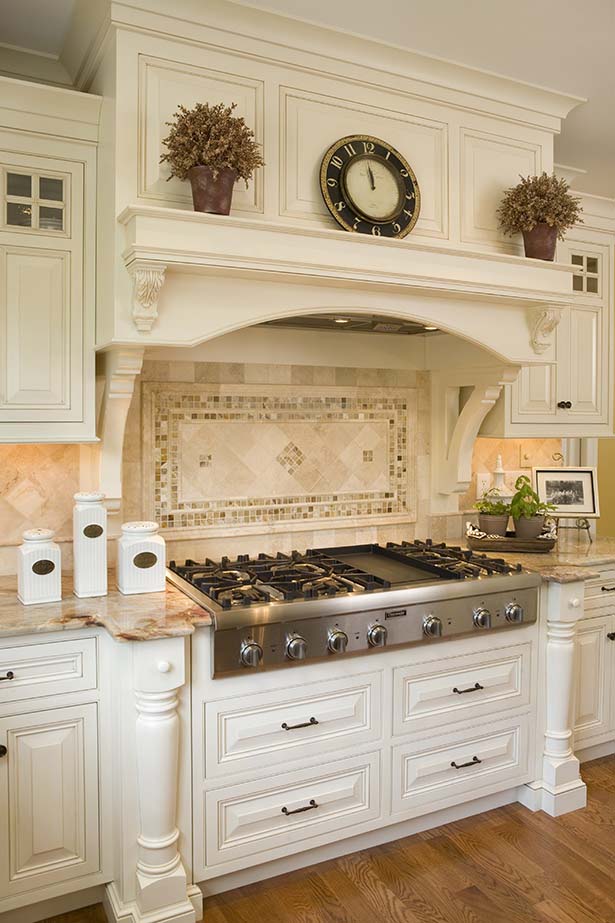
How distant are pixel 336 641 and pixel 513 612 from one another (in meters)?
0.76

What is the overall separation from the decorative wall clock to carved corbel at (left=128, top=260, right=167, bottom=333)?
68cm

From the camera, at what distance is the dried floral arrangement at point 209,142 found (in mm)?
2123

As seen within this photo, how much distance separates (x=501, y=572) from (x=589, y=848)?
100 cm

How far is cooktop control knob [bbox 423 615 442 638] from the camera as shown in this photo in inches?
99.3

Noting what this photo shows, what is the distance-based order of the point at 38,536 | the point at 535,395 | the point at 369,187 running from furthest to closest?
the point at 535,395, the point at 369,187, the point at 38,536

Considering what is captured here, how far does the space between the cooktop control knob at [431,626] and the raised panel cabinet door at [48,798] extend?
1091 mm

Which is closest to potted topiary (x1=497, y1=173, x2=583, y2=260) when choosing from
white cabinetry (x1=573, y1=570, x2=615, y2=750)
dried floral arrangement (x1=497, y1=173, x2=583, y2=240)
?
dried floral arrangement (x1=497, y1=173, x2=583, y2=240)

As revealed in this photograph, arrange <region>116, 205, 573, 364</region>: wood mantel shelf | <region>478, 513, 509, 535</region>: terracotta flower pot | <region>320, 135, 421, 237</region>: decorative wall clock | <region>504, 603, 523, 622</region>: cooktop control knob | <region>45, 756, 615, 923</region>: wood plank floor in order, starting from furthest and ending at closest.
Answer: <region>478, 513, 509, 535</region>: terracotta flower pot, <region>504, 603, 523, 622</region>: cooktop control knob, <region>320, 135, 421, 237</region>: decorative wall clock, <region>45, 756, 615, 923</region>: wood plank floor, <region>116, 205, 573, 364</region>: wood mantel shelf

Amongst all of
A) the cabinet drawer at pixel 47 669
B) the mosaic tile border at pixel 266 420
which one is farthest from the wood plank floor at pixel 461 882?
the mosaic tile border at pixel 266 420

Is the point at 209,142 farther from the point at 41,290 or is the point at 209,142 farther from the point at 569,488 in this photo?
the point at 569,488

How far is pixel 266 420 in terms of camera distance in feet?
9.96

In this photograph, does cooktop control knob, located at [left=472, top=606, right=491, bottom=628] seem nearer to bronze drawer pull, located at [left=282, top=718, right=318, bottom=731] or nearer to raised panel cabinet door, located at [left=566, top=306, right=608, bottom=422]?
bronze drawer pull, located at [left=282, top=718, right=318, bottom=731]

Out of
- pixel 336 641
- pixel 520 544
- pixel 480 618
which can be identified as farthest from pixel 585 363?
pixel 336 641

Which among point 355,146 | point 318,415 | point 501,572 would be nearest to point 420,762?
point 501,572
